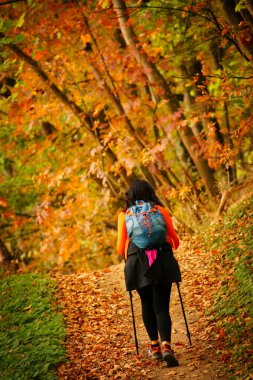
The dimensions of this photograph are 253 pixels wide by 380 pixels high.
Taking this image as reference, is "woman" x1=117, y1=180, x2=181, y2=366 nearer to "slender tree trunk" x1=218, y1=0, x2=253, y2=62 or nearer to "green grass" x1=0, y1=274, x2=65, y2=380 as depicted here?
"green grass" x1=0, y1=274, x2=65, y2=380

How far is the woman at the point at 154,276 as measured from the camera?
211 inches

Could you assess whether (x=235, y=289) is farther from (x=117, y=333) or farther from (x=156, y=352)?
(x=117, y=333)

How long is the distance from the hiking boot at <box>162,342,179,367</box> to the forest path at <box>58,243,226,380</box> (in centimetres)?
6

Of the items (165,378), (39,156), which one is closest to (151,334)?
(165,378)

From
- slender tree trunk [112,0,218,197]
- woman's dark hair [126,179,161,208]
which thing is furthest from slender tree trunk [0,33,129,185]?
woman's dark hair [126,179,161,208]

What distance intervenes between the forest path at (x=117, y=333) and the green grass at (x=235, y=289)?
24 cm

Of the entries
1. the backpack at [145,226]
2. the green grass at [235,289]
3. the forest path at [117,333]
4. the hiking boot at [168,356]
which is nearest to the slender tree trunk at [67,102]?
the forest path at [117,333]

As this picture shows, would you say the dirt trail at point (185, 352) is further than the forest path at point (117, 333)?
No

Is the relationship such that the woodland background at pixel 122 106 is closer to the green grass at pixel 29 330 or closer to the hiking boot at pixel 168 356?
the green grass at pixel 29 330

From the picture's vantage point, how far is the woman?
17.6 ft

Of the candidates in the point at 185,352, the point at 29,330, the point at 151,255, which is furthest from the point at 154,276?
the point at 29,330

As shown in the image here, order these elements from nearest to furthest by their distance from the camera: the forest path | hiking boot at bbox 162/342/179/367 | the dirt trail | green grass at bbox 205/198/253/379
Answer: green grass at bbox 205/198/253/379 < the dirt trail < hiking boot at bbox 162/342/179/367 < the forest path

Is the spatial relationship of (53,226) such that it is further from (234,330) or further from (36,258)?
(234,330)

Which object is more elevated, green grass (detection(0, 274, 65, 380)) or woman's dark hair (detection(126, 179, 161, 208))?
woman's dark hair (detection(126, 179, 161, 208))
